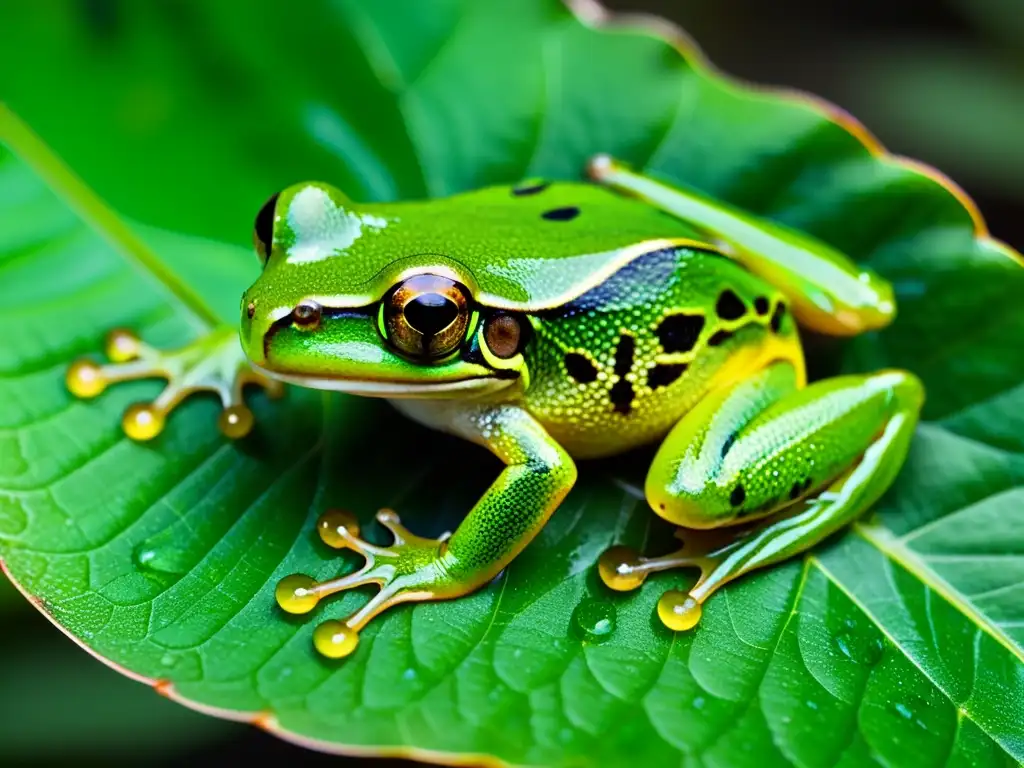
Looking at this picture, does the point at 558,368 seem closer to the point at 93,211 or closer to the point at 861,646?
the point at 861,646

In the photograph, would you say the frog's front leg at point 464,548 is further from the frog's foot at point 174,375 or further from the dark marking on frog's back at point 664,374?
the frog's foot at point 174,375

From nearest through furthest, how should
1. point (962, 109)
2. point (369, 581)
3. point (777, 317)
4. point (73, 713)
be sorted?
point (369, 581) < point (777, 317) < point (73, 713) < point (962, 109)

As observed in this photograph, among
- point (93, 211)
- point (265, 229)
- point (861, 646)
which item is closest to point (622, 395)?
point (861, 646)

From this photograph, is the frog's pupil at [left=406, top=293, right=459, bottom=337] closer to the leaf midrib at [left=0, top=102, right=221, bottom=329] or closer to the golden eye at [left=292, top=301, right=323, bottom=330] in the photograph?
the golden eye at [left=292, top=301, right=323, bottom=330]

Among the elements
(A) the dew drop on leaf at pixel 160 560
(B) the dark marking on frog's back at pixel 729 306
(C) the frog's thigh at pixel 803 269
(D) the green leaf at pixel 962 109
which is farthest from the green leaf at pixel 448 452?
(D) the green leaf at pixel 962 109

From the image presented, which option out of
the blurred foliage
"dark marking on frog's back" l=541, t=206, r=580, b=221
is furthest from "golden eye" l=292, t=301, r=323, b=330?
the blurred foliage
